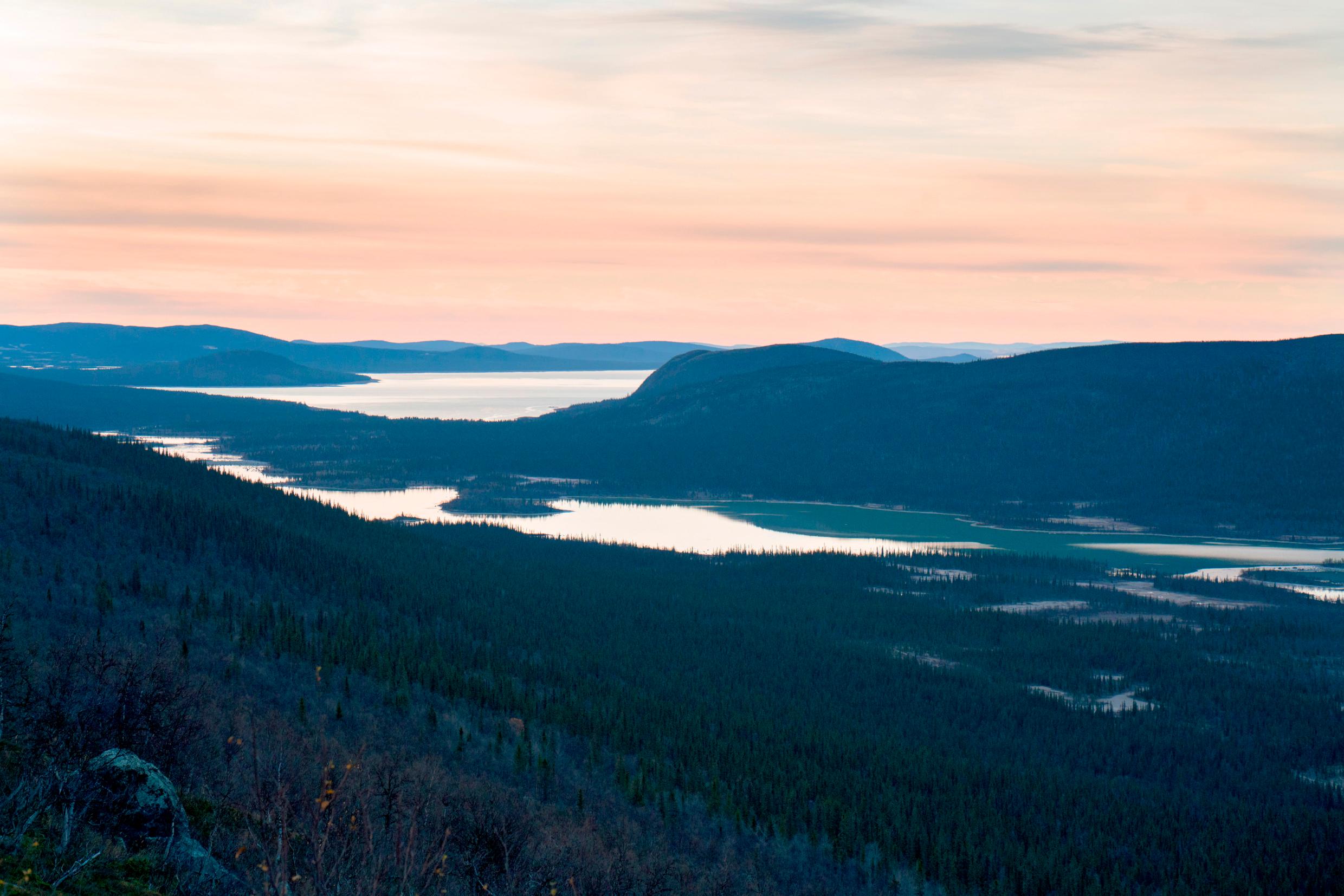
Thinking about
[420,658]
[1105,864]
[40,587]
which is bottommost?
[1105,864]

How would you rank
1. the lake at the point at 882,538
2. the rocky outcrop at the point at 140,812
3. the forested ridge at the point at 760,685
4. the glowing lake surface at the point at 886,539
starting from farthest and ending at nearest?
the lake at the point at 882,538 → the glowing lake surface at the point at 886,539 → the forested ridge at the point at 760,685 → the rocky outcrop at the point at 140,812

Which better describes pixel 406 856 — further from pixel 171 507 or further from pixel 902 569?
pixel 902 569

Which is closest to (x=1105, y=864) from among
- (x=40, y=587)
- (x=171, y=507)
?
(x=40, y=587)

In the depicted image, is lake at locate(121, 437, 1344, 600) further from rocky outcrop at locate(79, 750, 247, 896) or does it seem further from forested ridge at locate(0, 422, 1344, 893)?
rocky outcrop at locate(79, 750, 247, 896)

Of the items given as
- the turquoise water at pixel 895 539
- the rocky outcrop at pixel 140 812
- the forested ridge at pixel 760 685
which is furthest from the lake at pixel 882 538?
the rocky outcrop at pixel 140 812

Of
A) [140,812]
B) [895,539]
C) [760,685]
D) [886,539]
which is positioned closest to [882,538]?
[886,539]

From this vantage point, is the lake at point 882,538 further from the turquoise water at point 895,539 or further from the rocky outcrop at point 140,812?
the rocky outcrop at point 140,812

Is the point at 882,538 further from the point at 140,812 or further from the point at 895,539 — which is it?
the point at 140,812
